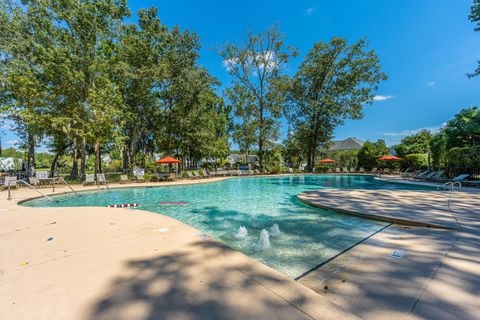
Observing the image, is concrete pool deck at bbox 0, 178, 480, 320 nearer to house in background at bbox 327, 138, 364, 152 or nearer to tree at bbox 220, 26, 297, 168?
tree at bbox 220, 26, 297, 168

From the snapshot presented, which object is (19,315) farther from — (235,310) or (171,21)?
(171,21)

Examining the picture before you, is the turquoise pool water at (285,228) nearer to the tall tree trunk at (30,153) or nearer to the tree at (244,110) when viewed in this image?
the tall tree trunk at (30,153)

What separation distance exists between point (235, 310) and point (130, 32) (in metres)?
24.0

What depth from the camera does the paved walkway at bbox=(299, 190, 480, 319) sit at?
5.98 ft

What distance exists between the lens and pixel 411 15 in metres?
11.6

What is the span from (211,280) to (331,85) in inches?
1075

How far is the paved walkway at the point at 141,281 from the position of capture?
1615mm

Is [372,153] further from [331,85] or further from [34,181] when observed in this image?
[34,181]

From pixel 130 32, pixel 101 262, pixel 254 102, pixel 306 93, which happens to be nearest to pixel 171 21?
pixel 130 32

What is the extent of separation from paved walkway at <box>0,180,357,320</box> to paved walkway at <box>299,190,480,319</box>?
58 centimetres

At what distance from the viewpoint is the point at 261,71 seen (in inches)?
976

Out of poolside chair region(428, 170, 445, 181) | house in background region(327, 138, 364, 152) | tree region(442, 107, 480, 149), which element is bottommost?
poolside chair region(428, 170, 445, 181)

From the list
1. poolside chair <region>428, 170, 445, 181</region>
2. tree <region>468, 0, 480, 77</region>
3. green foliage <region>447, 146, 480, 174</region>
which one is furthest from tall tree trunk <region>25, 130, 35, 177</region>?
tree <region>468, 0, 480, 77</region>

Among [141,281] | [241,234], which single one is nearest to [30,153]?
[241,234]
